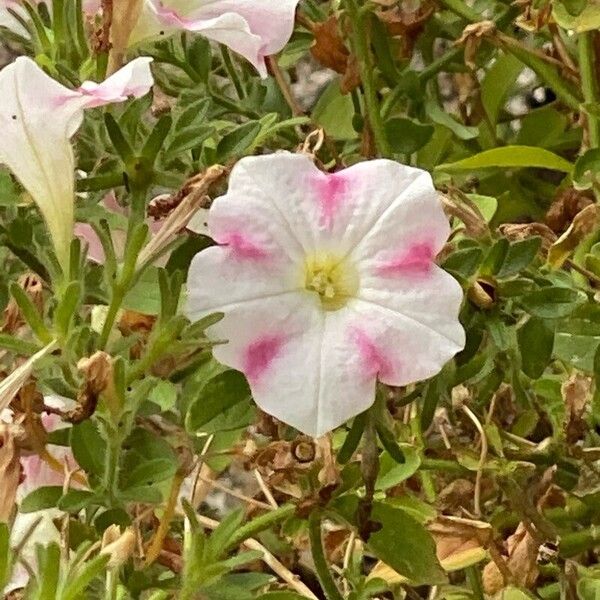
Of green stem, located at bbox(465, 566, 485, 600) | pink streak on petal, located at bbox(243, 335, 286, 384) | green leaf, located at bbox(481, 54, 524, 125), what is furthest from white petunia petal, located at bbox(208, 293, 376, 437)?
green leaf, located at bbox(481, 54, 524, 125)

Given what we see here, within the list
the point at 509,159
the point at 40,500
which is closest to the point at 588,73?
the point at 509,159

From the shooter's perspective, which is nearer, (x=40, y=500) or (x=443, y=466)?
(x=40, y=500)

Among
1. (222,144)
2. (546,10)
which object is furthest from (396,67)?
(222,144)

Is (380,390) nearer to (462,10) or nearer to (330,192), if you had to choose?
(330,192)

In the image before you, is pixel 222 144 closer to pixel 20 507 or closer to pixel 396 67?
pixel 20 507

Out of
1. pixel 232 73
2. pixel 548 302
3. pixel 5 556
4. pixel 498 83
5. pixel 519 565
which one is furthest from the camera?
pixel 498 83

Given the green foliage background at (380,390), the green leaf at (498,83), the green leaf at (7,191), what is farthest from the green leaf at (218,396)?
the green leaf at (498,83)
